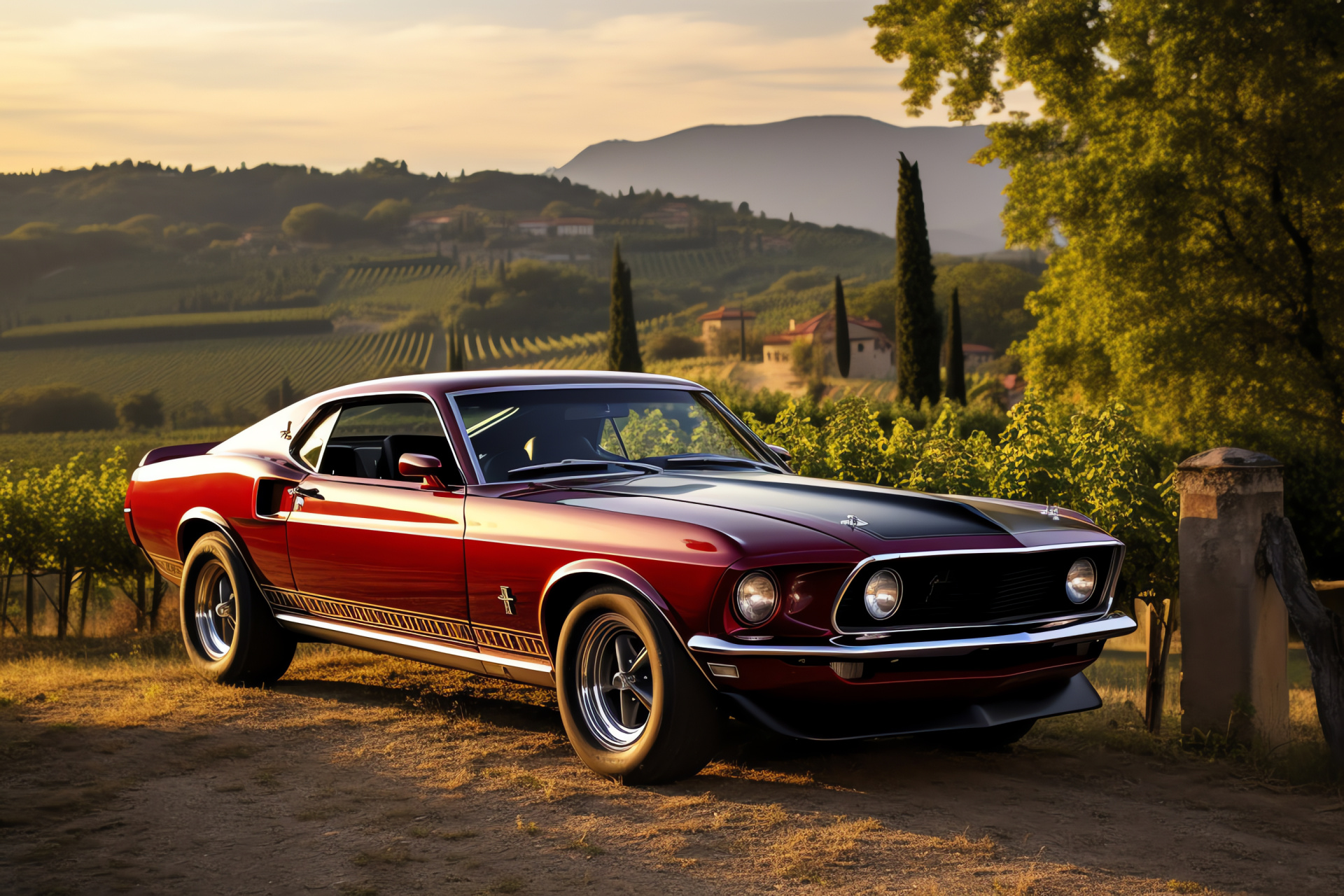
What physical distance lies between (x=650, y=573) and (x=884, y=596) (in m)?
0.90

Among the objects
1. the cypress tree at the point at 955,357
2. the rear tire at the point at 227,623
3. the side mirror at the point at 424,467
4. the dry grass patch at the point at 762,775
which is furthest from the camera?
the cypress tree at the point at 955,357

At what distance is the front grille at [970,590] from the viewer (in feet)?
15.1

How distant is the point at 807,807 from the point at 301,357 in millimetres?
124104

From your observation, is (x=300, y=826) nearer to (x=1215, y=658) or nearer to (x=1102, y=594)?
(x=1102, y=594)

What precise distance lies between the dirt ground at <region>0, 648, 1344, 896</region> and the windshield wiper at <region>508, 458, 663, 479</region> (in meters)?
1.28

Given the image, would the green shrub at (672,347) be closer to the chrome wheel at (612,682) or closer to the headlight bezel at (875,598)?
the chrome wheel at (612,682)

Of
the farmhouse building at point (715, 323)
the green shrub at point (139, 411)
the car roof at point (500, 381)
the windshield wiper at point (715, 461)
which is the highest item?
the farmhouse building at point (715, 323)

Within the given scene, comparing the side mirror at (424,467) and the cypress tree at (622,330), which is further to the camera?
the cypress tree at (622,330)

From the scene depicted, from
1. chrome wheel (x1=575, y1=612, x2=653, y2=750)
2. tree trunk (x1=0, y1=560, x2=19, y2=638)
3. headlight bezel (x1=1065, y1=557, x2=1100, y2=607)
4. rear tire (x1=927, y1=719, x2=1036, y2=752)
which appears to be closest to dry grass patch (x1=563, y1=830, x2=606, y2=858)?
chrome wheel (x1=575, y1=612, x2=653, y2=750)

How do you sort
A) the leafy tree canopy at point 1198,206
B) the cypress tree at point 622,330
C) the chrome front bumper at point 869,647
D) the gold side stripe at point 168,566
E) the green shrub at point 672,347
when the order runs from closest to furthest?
the chrome front bumper at point 869,647 → the gold side stripe at point 168,566 → the leafy tree canopy at point 1198,206 → the cypress tree at point 622,330 → the green shrub at point 672,347

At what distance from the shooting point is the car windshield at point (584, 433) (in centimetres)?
588

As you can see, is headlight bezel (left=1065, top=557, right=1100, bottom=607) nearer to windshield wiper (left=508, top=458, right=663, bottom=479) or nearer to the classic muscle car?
the classic muscle car

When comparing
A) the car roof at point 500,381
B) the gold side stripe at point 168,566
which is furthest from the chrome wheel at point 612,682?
the gold side stripe at point 168,566

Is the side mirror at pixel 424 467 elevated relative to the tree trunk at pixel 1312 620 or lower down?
elevated
